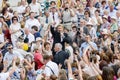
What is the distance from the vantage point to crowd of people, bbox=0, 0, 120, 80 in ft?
34.9

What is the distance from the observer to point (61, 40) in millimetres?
15023

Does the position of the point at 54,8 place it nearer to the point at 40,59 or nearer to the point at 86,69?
the point at 40,59

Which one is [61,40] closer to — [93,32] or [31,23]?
[31,23]

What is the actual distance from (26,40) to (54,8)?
2.75m

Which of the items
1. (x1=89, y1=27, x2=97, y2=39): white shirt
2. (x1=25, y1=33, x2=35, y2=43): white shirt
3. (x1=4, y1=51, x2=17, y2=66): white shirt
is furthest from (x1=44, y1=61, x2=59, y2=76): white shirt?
(x1=89, y1=27, x2=97, y2=39): white shirt

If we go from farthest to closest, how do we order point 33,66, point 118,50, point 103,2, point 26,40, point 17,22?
point 103,2
point 17,22
point 26,40
point 118,50
point 33,66

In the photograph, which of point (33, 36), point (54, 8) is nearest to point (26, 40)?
point (33, 36)

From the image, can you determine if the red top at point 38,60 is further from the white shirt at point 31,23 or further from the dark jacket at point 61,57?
the white shirt at point 31,23

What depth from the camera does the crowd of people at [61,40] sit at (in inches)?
419

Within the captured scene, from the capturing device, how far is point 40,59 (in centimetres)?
1273

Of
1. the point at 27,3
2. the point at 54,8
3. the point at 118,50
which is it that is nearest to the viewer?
the point at 118,50

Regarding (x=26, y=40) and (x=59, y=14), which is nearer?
(x=26, y=40)

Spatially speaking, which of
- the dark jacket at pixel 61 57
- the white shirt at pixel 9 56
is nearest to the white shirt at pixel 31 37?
the white shirt at pixel 9 56

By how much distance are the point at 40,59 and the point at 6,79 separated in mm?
2508
